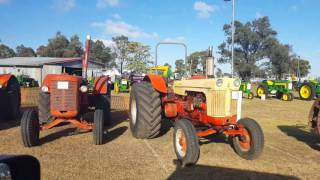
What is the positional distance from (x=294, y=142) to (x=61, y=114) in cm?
502

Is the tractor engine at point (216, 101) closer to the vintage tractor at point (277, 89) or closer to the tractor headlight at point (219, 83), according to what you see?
the tractor headlight at point (219, 83)

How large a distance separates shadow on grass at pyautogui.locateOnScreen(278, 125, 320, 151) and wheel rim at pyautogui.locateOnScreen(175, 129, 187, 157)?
10.1ft

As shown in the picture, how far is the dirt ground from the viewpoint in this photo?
532 centimetres

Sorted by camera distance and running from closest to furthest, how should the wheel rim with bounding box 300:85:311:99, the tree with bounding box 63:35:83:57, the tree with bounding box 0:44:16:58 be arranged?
the wheel rim with bounding box 300:85:311:99 < the tree with bounding box 63:35:83:57 < the tree with bounding box 0:44:16:58

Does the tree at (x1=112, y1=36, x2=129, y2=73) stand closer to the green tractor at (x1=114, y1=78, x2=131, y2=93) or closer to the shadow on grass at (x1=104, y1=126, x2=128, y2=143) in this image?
the green tractor at (x1=114, y1=78, x2=131, y2=93)

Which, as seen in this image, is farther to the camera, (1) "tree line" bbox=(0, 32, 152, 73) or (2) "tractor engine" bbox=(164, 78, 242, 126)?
(1) "tree line" bbox=(0, 32, 152, 73)

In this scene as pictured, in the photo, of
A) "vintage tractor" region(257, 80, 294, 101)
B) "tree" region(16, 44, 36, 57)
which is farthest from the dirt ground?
"tree" region(16, 44, 36, 57)

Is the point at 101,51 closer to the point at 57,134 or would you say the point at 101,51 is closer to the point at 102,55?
the point at 102,55

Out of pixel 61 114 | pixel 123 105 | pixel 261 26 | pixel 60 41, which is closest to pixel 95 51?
pixel 60 41

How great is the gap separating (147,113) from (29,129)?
225 cm

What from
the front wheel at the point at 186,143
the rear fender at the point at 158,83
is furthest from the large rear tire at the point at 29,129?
the front wheel at the point at 186,143

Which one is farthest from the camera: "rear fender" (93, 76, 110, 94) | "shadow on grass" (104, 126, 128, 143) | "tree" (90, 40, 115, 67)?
"tree" (90, 40, 115, 67)

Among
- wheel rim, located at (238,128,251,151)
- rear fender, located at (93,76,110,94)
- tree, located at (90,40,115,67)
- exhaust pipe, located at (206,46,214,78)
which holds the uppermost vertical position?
tree, located at (90,40,115,67)

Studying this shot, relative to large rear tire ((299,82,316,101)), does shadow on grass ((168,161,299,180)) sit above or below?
below
